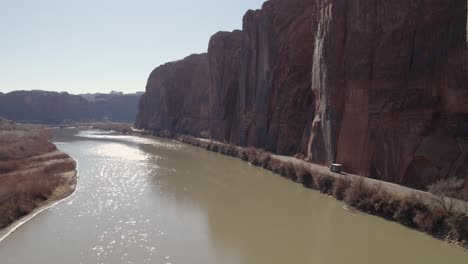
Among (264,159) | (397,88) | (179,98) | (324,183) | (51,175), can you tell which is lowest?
(51,175)

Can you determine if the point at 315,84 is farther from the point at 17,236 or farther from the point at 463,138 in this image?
the point at 17,236

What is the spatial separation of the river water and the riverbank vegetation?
480mm

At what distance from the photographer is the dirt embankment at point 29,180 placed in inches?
756

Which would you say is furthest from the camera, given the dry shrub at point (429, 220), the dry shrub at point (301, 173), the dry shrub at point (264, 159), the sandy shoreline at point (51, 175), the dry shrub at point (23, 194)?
the dry shrub at point (264, 159)

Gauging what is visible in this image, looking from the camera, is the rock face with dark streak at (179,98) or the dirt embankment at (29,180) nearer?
the dirt embankment at (29,180)

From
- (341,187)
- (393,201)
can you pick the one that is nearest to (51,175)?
(341,187)

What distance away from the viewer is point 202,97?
75438 mm

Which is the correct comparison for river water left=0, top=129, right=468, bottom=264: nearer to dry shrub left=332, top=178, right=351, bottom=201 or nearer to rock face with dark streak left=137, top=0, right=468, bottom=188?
dry shrub left=332, top=178, right=351, bottom=201

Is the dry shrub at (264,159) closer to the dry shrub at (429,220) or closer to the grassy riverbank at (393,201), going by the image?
the grassy riverbank at (393,201)

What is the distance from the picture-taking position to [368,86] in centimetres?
2423

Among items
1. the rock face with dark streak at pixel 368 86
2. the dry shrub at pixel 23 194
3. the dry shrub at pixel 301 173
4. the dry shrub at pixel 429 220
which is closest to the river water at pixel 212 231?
the dry shrub at pixel 429 220

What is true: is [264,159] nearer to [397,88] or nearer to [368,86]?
[368,86]

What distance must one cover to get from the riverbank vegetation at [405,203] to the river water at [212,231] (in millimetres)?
480

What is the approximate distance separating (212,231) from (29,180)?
13499 mm
